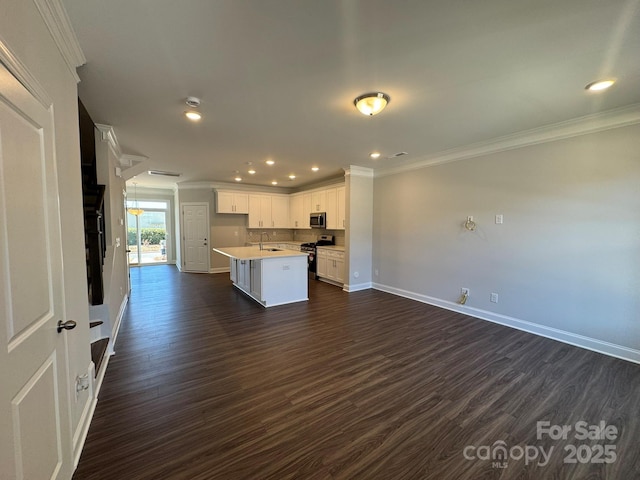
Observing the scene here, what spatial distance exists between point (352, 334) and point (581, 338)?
Result: 271 cm

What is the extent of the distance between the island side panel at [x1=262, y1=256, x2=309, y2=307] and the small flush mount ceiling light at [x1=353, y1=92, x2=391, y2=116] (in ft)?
9.44

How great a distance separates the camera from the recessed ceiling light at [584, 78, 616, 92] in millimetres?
2223

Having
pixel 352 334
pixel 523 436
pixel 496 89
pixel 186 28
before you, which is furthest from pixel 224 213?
pixel 523 436

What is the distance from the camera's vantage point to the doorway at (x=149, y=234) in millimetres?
8664

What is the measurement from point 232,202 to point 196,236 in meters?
1.53

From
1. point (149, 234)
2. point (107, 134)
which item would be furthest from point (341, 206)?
point (149, 234)

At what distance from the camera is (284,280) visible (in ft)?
15.4

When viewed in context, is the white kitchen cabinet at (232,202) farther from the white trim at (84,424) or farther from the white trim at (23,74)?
the white trim at (23,74)

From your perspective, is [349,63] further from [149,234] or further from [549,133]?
[149,234]

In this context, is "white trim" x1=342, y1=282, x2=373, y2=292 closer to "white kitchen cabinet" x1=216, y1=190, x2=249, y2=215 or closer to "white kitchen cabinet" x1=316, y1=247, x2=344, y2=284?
"white kitchen cabinet" x1=316, y1=247, x2=344, y2=284

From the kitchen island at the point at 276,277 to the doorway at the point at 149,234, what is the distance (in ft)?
19.2

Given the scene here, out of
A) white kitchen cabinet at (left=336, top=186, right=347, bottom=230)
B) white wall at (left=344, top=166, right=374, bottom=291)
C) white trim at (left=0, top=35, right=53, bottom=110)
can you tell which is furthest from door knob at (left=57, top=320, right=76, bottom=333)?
white kitchen cabinet at (left=336, top=186, right=347, bottom=230)

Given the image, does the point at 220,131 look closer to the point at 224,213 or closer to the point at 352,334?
the point at 352,334

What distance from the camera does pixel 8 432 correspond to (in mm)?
909
